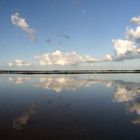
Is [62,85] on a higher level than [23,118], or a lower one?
lower

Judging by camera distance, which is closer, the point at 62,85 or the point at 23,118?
the point at 23,118

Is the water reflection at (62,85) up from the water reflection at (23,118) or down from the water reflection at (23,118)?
down

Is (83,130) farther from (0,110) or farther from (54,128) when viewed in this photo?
(0,110)

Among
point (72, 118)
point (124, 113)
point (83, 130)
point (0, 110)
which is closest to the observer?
point (83, 130)

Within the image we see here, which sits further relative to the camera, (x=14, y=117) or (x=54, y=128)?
(x=14, y=117)

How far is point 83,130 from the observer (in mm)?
17281

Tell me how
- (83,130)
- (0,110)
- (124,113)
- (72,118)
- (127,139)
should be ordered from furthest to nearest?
(0,110) → (124,113) → (72,118) → (83,130) → (127,139)

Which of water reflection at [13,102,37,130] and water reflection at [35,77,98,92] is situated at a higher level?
water reflection at [13,102,37,130]

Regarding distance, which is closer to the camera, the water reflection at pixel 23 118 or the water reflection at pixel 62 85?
the water reflection at pixel 23 118

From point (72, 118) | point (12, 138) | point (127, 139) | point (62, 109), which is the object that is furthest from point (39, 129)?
point (62, 109)

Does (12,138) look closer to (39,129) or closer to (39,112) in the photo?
(39,129)

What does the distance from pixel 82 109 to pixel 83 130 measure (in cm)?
846

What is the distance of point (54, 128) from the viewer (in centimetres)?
1812

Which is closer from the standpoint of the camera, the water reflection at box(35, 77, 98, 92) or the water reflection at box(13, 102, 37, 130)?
the water reflection at box(13, 102, 37, 130)
